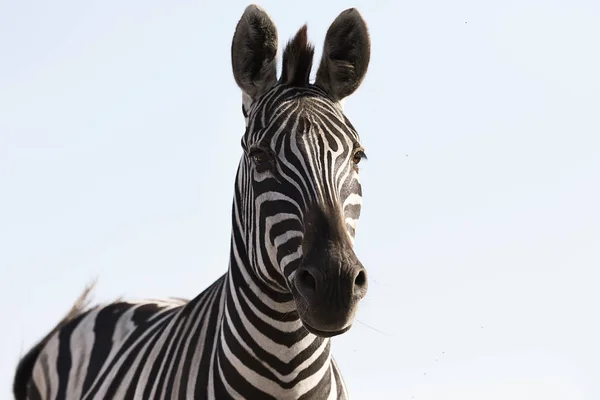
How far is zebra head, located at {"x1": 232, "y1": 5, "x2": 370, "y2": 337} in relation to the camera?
4898 millimetres

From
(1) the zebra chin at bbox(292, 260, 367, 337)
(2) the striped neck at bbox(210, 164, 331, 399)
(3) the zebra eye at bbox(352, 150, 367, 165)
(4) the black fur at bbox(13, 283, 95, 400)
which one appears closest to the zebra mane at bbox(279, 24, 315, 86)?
(3) the zebra eye at bbox(352, 150, 367, 165)

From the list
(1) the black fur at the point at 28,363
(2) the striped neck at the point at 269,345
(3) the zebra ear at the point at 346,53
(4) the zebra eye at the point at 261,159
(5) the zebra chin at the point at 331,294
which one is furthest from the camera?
(1) the black fur at the point at 28,363

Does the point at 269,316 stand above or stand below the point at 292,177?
below

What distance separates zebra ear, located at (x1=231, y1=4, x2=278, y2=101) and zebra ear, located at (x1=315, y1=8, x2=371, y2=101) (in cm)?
30

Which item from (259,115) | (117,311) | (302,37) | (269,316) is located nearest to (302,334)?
(269,316)

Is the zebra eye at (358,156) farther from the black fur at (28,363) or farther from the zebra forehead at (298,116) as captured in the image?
the black fur at (28,363)

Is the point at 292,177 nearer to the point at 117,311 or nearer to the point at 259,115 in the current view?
the point at 259,115

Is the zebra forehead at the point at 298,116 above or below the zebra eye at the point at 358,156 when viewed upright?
above

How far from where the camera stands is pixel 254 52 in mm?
6031

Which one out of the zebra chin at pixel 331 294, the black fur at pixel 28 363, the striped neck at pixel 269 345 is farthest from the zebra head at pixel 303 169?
the black fur at pixel 28 363

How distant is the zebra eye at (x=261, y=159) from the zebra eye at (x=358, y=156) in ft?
1.51

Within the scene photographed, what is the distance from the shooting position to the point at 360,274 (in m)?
4.91

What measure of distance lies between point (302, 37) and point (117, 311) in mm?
3405

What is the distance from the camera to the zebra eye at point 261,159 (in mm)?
5453
